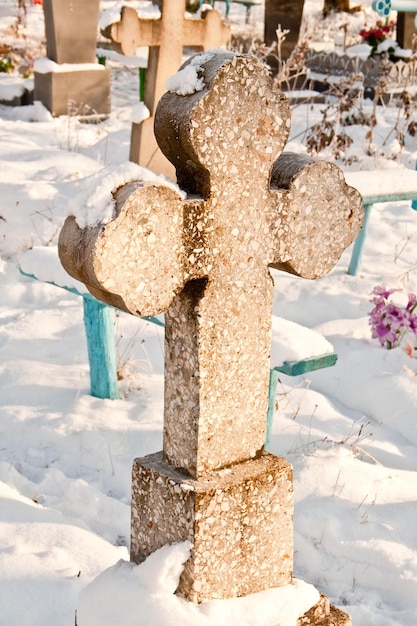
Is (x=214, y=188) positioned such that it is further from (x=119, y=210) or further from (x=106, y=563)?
(x=106, y=563)

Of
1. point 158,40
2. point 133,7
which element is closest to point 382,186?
point 158,40

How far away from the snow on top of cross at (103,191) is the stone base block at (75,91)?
6.46m

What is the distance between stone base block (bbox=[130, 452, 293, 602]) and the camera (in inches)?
71.1

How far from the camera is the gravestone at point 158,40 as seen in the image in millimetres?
5594

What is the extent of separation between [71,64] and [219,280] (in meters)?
6.87

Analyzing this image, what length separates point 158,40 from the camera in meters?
5.79

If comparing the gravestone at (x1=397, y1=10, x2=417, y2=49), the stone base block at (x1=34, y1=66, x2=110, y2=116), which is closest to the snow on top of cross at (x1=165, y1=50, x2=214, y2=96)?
the stone base block at (x1=34, y1=66, x2=110, y2=116)

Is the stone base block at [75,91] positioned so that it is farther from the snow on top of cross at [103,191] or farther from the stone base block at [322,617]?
the stone base block at [322,617]

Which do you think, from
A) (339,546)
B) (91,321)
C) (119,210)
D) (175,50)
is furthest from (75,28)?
(119,210)

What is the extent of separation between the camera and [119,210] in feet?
5.14

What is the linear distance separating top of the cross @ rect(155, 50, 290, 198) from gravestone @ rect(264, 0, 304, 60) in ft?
29.3

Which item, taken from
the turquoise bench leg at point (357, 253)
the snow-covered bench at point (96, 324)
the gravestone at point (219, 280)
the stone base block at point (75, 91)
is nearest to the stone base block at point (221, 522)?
the gravestone at point (219, 280)

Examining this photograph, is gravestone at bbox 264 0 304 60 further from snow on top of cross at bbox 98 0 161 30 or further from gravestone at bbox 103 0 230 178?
snow on top of cross at bbox 98 0 161 30

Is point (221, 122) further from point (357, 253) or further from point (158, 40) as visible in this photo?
point (158, 40)
